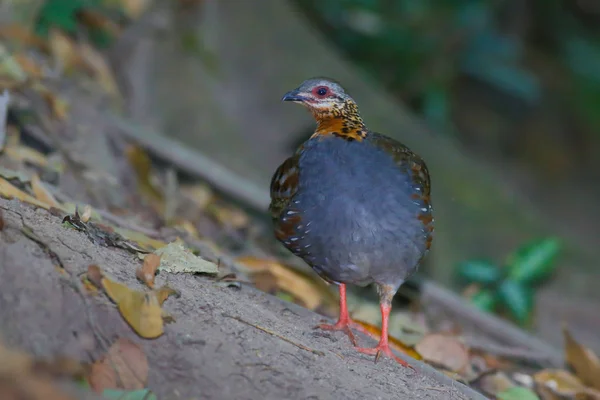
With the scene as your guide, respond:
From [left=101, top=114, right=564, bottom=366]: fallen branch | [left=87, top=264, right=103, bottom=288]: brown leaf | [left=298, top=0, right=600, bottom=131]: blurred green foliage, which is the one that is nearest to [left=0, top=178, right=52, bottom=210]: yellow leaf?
[left=87, top=264, right=103, bottom=288]: brown leaf

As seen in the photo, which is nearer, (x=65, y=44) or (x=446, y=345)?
(x=446, y=345)

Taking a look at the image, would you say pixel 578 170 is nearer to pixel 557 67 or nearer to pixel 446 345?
pixel 557 67

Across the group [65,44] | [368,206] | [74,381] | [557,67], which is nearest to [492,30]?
[557,67]

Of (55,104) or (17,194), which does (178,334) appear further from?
(55,104)

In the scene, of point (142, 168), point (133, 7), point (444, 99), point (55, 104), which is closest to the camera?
point (55, 104)

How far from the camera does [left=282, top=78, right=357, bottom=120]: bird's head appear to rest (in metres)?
3.91

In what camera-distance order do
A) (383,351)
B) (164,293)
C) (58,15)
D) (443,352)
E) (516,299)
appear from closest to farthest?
(164,293)
(383,351)
(443,352)
(516,299)
(58,15)

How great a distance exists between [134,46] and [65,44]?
56cm

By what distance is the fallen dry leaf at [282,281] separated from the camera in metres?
4.29

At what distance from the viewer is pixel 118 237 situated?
3406 mm

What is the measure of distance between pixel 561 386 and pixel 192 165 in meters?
2.56

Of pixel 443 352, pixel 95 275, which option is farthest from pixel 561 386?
pixel 95 275

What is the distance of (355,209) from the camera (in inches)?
135

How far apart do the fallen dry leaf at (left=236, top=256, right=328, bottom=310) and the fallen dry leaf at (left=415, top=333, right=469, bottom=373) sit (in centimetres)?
65
